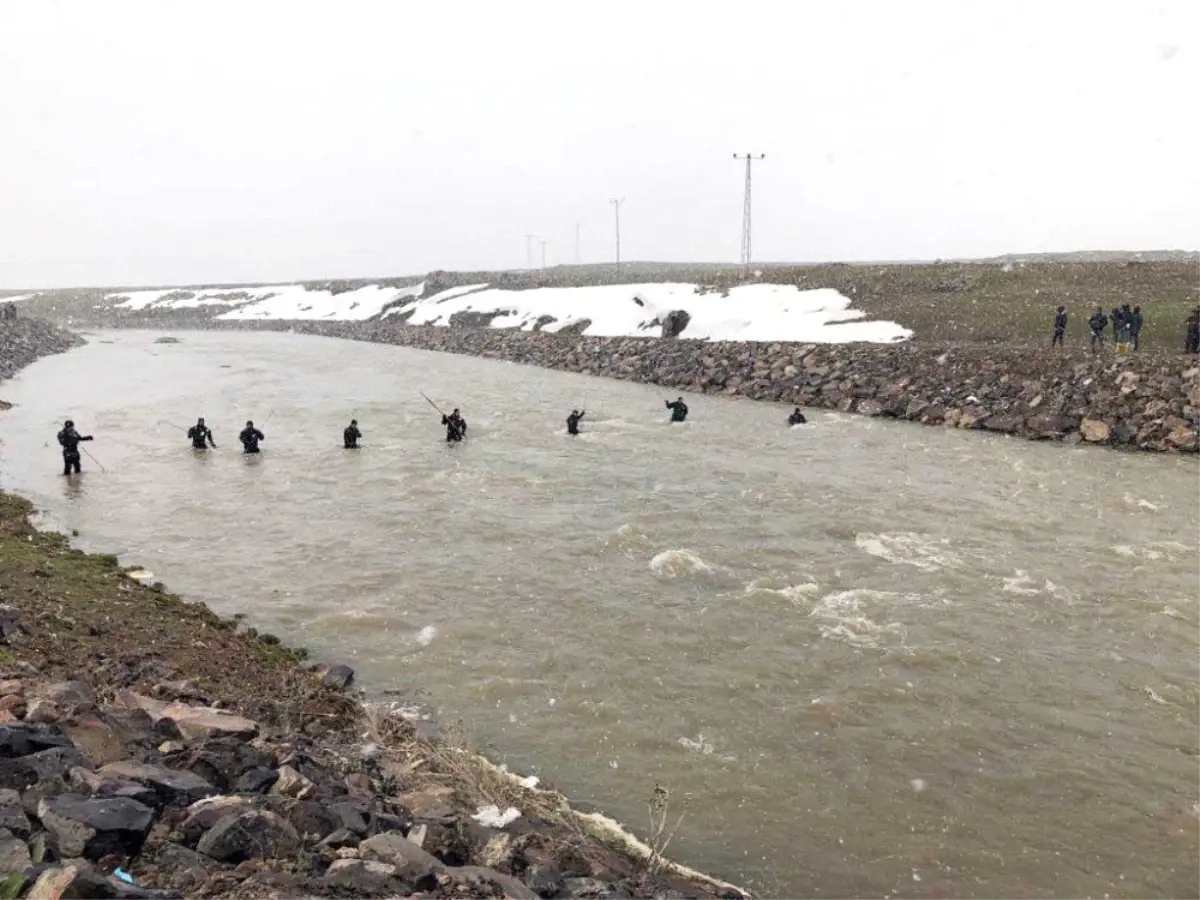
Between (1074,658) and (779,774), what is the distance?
4.73 meters

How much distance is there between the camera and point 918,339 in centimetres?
3341

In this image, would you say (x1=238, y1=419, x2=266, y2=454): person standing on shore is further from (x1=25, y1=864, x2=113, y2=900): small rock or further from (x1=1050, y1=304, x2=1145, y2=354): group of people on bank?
(x1=1050, y1=304, x2=1145, y2=354): group of people on bank

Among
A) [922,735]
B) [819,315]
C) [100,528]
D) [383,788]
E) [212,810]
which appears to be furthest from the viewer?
[819,315]

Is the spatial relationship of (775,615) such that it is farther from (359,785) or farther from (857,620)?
(359,785)

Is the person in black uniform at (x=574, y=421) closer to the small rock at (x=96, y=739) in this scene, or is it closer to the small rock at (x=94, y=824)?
the small rock at (x=96, y=739)

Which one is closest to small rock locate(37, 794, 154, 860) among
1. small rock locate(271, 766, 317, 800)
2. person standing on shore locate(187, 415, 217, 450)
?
small rock locate(271, 766, 317, 800)

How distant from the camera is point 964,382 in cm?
2633

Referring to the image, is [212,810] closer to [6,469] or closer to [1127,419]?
[6,469]

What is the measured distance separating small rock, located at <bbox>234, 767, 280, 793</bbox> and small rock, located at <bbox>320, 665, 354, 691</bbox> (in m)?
3.08

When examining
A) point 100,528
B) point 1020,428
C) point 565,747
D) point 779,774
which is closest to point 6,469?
point 100,528

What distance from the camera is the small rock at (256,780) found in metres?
5.48

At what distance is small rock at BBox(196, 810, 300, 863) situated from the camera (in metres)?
4.55

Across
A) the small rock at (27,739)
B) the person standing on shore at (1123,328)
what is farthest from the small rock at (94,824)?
the person standing on shore at (1123,328)

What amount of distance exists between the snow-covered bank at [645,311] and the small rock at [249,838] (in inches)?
1299
